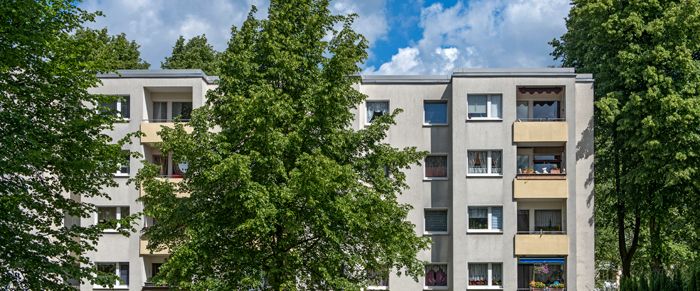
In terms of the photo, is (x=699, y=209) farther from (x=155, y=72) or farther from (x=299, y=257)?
(x=155, y=72)

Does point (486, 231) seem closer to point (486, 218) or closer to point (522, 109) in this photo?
point (486, 218)

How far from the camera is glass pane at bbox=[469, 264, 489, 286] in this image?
35781 mm

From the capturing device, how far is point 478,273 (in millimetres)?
35906

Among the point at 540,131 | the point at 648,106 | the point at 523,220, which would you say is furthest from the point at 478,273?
the point at 648,106

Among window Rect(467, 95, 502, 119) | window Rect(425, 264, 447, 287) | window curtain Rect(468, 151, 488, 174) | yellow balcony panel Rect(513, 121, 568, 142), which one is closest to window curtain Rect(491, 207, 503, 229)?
window curtain Rect(468, 151, 488, 174)

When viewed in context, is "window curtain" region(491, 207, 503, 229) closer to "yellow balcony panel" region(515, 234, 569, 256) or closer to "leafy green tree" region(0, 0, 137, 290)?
"yellow balcony panel" region(515, 234, 569, 256)

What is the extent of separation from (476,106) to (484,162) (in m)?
2.35

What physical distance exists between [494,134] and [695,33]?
353 inches

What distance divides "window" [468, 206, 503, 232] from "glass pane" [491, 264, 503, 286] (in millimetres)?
1494

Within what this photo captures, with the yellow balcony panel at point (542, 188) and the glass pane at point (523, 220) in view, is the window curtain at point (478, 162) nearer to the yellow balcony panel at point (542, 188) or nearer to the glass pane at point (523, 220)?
the yellow balcony panel at point (542, 188)

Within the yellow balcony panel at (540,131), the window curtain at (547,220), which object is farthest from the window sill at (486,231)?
the yellow balcony panel at (540,131)

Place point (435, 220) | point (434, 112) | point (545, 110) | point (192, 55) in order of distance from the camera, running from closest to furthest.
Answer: point (435, 220) → point (434, 112) → point (545, 110) → point (192, 55)

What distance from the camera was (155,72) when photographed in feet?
119

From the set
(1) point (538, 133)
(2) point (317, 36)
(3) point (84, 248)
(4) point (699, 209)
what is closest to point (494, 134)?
(1) point (538, 133)
